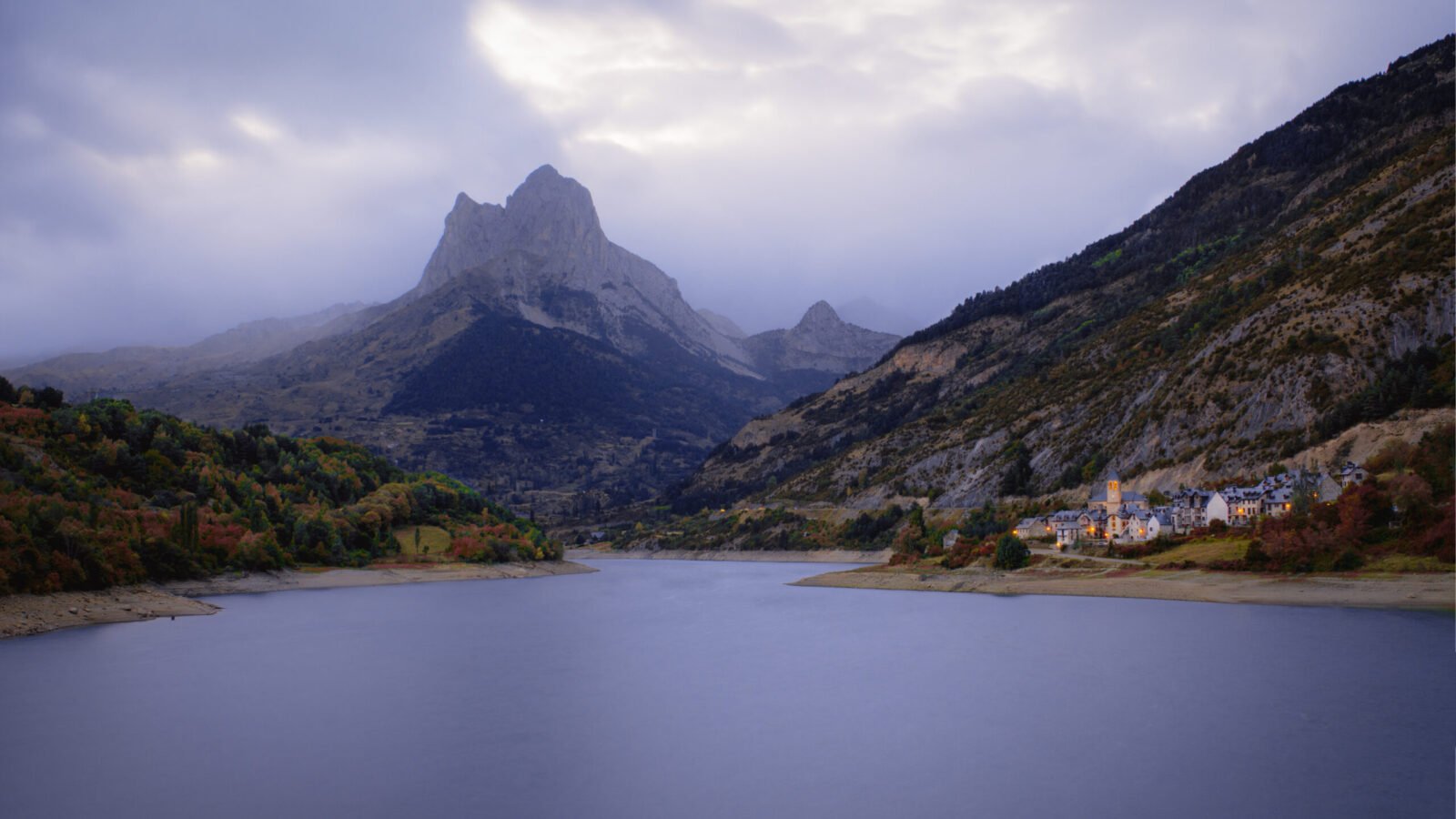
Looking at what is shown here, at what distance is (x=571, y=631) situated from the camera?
4906cm

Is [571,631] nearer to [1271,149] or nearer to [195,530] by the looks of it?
[195,530]

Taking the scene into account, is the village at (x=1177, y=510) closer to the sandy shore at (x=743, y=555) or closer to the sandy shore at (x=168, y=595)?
the sandy shore at (x=743, y=555)

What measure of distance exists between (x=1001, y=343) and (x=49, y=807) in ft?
459

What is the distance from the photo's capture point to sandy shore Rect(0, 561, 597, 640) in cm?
4428

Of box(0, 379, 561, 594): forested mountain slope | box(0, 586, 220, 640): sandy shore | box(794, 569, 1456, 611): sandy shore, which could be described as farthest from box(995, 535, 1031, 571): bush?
box(0, 379, 561, 594): forested mountain slope

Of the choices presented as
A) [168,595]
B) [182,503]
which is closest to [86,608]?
[168,595]

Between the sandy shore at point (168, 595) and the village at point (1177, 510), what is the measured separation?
2271 inches

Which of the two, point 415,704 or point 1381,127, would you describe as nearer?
point 415,704

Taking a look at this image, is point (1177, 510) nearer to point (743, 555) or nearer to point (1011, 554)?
point (1011, 554)

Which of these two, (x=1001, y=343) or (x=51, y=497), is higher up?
(x=1001, y=343)

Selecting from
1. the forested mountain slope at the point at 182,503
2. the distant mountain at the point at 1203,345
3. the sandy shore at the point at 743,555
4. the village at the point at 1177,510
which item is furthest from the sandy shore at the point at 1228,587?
the forested mountain slope at the point at 182,503

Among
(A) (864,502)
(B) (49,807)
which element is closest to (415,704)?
(B) (49,807)

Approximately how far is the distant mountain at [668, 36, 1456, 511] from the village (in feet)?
13.9

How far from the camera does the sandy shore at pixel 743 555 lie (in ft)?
322
